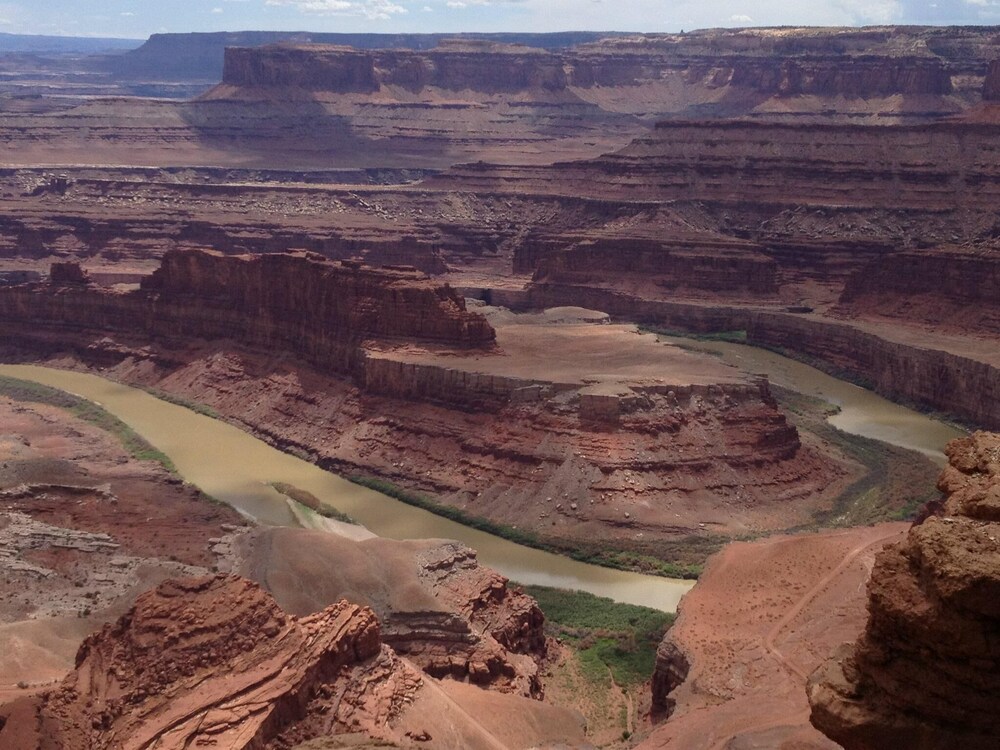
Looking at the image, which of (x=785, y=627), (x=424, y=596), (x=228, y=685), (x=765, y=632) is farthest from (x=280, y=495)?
(x=228, y=685)

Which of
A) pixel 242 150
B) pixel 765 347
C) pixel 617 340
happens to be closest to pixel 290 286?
pixel 617 340

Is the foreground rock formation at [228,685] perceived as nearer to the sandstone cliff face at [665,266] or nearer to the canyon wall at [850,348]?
the canyon wall at [850,348]

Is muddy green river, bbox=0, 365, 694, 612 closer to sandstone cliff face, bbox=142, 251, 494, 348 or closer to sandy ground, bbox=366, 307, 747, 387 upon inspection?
sandstone cliff face, bbox=142, 251, 494, 348

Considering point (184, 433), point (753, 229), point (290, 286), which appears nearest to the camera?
point (184, 433)

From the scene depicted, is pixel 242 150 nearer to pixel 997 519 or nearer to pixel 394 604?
pixel 394 604

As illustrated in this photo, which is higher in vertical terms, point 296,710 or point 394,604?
point 296,710

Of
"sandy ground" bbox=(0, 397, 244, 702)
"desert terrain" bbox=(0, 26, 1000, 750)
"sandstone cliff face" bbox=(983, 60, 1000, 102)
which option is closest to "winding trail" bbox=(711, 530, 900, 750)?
"desert terrain" bbox=(0, 26, 1000, 750)
